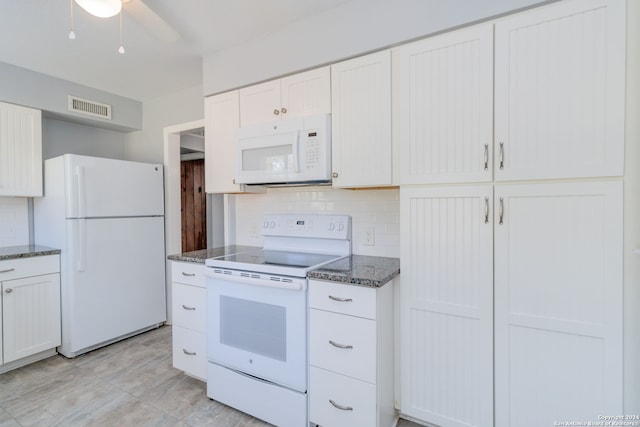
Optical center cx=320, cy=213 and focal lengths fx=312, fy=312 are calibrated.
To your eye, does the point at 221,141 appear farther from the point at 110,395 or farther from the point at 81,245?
the point at 110,395

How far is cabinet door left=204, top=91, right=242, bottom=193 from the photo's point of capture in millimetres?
2438

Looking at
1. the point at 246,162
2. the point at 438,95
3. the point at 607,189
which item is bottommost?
the point at 607,189

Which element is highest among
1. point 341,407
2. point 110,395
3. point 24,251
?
point 24,251

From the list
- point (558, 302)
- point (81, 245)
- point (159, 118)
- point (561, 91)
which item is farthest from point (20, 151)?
point (558, 302)

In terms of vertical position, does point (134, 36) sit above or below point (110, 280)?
above

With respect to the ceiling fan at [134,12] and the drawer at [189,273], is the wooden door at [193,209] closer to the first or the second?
the drawer at [189,273]

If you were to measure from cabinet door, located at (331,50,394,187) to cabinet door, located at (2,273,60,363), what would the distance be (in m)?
2.69

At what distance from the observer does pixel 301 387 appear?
5.69ft

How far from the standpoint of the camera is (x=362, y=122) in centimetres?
189

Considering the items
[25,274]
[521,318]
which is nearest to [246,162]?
[521,318]

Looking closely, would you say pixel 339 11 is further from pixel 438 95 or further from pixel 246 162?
pixel 246 162

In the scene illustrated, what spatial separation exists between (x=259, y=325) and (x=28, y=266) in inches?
85.8

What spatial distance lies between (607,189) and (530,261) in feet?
1.40

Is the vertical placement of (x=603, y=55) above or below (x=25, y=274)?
above
